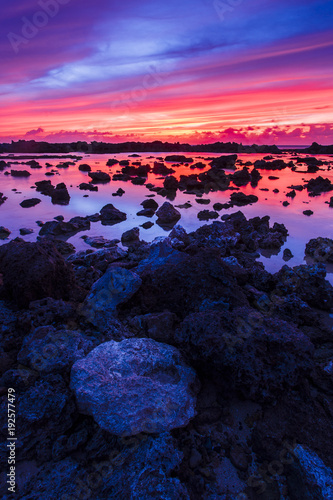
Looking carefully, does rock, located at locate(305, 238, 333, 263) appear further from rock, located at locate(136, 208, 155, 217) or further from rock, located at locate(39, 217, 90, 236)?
rock, located at locate(39, 217, 90, 236)

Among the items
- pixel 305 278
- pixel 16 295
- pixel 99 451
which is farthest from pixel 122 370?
pixel 305 278

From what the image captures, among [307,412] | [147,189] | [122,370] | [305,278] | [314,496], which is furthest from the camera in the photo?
[147,189]

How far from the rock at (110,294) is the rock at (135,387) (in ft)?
3.31

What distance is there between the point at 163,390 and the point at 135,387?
32 centimetres

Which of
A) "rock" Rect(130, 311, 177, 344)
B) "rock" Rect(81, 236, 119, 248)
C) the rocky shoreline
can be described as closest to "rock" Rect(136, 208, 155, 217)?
"rock" Rect(81, 236, 119, 248)

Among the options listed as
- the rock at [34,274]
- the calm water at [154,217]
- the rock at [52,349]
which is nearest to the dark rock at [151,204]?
the calm water at [154,217]

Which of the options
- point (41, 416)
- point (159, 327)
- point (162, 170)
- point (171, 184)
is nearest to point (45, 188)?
point (171, 184)

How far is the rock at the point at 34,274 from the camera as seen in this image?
4.89 m

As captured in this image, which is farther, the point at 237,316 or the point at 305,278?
the point at 305,278

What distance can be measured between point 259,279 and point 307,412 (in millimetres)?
3288

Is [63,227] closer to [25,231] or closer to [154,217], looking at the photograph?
[25,231]

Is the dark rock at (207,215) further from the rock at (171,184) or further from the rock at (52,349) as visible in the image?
the rock at (52,349)

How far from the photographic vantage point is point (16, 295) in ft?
16.1

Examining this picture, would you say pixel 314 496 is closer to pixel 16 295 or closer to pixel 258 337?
pixel 258 337
